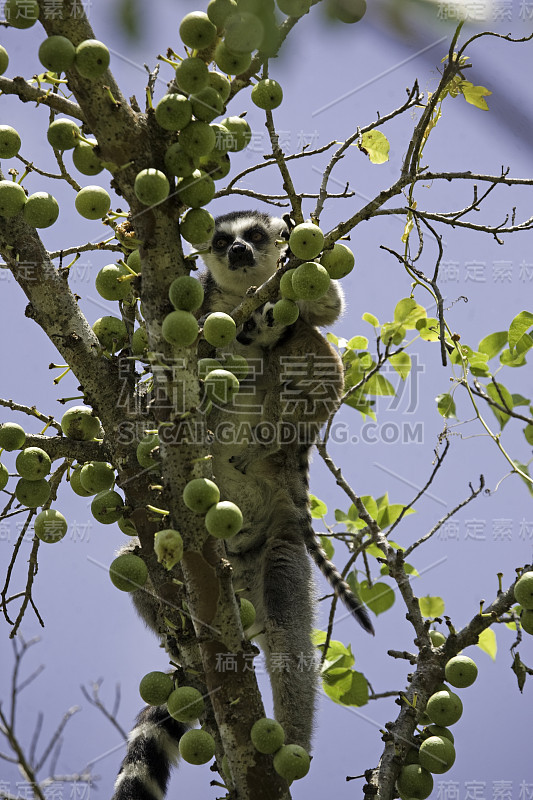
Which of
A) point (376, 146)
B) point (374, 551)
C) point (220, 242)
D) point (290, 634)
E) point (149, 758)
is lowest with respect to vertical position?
point (149, 758)

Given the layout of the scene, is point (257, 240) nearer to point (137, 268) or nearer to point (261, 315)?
point (261, 315)

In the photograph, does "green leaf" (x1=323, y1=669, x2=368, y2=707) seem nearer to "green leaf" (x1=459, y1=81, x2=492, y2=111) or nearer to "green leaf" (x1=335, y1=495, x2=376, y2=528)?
"green leaf" (x1=335, y1=495, x2=376, y2=528)

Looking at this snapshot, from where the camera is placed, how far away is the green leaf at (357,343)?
516cm

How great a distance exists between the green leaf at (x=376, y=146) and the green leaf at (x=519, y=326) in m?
1.05

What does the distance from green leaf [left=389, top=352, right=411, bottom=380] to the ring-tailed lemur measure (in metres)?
0.34

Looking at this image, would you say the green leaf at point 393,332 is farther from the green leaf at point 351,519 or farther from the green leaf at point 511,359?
the green leaf at point 351,519

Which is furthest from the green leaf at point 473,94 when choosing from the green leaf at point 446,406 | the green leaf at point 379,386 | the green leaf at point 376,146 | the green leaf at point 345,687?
the green leaf at point 345,687

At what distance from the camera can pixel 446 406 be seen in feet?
14.4

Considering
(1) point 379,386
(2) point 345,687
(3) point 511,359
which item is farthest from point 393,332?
(2) point 345,687

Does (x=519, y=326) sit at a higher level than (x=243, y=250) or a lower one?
lower

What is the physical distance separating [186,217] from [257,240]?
3769 mm

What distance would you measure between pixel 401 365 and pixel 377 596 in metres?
1.42

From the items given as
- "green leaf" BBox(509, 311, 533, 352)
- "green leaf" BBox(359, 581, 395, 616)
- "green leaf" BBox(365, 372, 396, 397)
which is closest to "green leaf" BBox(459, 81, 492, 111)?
"green leaf" BBox(509, 311, 533, 352)

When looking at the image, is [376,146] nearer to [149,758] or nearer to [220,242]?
[220,242]
